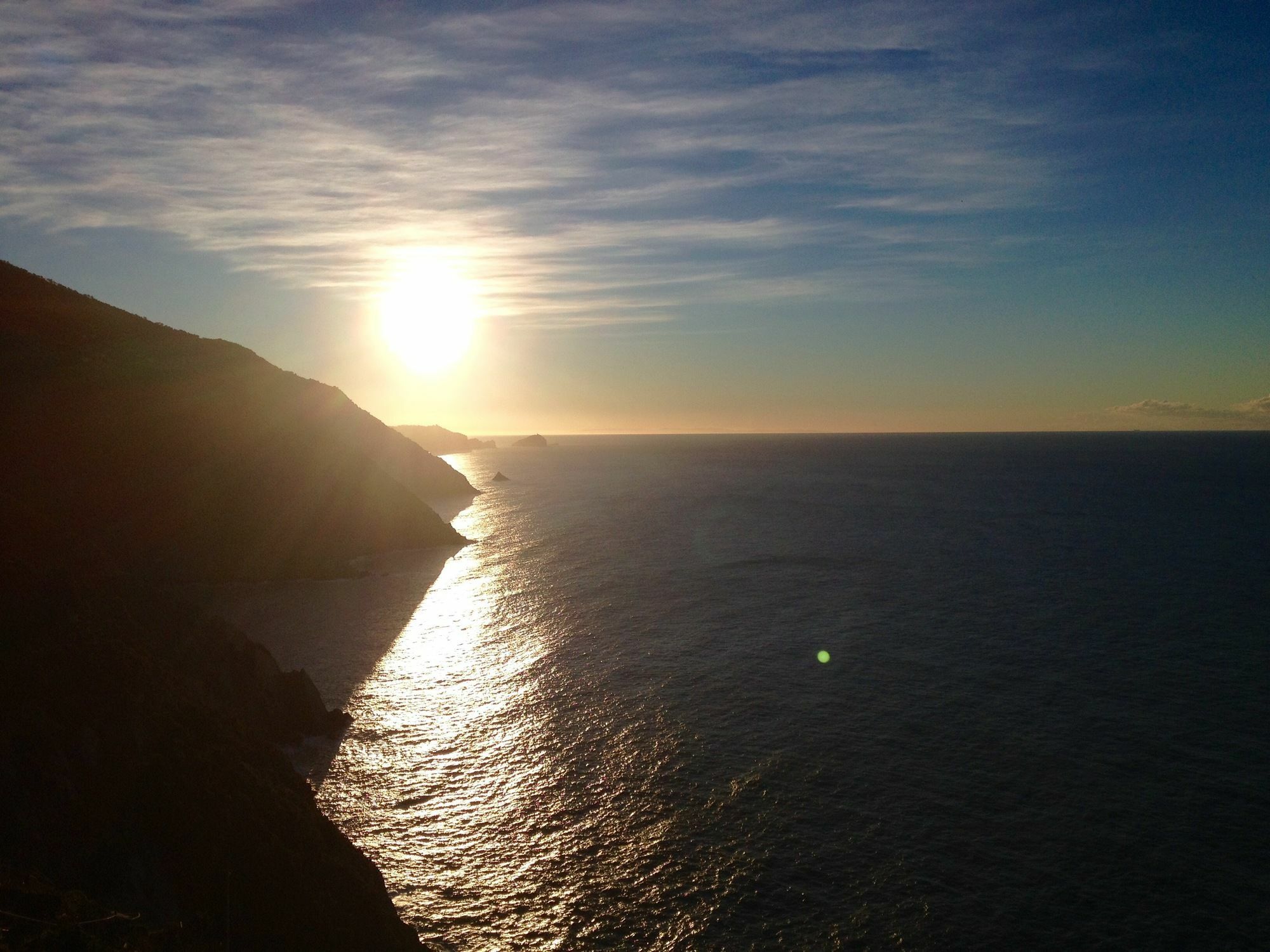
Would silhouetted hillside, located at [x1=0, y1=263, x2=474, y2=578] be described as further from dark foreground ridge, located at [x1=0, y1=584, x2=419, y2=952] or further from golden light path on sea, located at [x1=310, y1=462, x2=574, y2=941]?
golden light path on sea, located at [x1=310, y1=462, x2=574, y2=941]

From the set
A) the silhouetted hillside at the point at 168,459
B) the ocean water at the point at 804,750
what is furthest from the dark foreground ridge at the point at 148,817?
the silhouetted hillside at the point at 168,459

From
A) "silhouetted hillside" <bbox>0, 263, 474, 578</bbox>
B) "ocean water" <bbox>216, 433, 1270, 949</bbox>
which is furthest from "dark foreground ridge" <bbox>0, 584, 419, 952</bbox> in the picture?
"silhouetted hillside" <bbox>0, 263, 474, 578</bbox>

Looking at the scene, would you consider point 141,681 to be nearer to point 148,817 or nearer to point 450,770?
point 148,817

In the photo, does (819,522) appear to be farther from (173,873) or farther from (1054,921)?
(173,873)

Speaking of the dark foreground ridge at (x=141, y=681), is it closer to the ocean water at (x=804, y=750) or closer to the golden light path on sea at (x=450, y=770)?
the golden light path on sea at (x=450, y=770)

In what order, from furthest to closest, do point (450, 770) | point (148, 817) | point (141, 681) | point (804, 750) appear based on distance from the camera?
point (804, 750) → point (450, 770) → point (141, 681) → point (148, 817)

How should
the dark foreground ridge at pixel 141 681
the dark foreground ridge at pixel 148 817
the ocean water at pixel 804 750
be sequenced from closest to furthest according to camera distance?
the dark foreground ridge at pixel 148 817, the dark foreground ridge at pixel 141 681, the ocean water at pixel 804 750

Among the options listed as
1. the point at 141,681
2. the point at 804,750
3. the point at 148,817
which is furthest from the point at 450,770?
the point at 804,750
